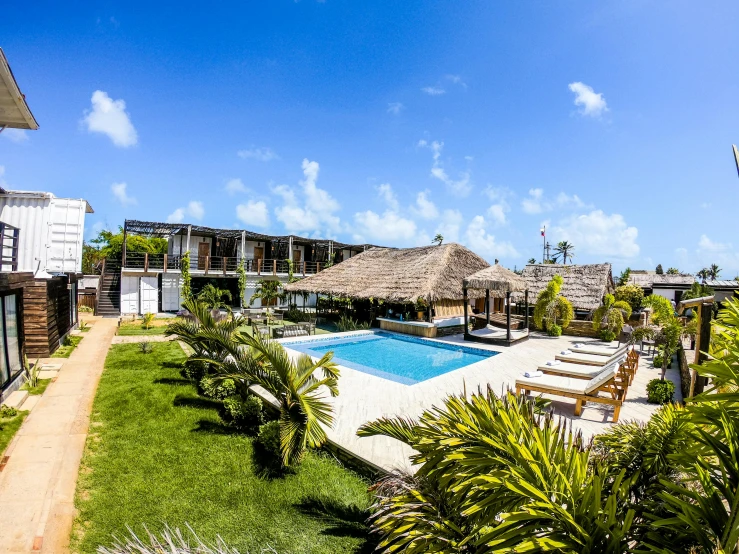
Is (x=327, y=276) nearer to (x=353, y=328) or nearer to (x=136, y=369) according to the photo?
(x=353, y=328)

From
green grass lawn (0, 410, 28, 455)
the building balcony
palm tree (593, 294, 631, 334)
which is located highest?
the building balcony

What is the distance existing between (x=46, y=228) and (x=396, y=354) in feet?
40.9

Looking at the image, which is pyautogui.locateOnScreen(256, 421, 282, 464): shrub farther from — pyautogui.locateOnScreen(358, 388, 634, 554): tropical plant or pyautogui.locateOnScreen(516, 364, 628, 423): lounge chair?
pyautogui.locateOnScreen(516, 364, 628, 423): lounge chair

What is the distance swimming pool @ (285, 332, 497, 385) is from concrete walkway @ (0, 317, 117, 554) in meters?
6.84

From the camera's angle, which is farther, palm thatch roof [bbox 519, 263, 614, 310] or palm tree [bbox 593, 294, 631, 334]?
palm thatch roof [bbox 519, 263, 614, 310]

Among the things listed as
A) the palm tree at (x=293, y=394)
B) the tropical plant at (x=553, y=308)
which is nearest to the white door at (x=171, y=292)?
the palm tree at (x=293, y=394)

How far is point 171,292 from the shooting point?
24.7 m

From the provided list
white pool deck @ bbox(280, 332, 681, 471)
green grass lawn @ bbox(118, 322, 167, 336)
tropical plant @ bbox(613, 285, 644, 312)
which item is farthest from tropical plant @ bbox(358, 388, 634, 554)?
tropical plant @ bbox(613, 285, 644, 312)

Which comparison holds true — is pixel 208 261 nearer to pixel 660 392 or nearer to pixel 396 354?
pixel 396 354

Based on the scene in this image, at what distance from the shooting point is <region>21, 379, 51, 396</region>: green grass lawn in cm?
820

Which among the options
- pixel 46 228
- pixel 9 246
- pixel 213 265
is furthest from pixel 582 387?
pixel 213 265

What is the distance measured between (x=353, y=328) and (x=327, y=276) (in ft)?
21.0

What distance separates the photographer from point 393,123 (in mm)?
21078

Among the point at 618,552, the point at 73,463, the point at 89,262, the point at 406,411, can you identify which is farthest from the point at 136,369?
the point at 89,262
